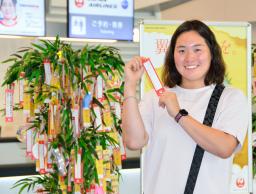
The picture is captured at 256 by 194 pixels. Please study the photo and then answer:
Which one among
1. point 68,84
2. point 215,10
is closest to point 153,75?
point 68,84

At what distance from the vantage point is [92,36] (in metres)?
5.37

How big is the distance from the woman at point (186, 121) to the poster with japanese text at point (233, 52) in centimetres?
122

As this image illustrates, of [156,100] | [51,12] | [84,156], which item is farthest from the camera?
[51,12]

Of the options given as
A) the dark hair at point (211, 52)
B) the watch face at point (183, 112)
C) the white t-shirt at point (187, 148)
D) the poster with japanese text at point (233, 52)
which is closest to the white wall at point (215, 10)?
the poster with japanese text at point (233, 52)

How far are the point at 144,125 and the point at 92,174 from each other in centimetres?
141

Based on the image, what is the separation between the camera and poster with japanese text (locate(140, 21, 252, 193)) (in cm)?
284

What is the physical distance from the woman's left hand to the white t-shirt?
0.08 m

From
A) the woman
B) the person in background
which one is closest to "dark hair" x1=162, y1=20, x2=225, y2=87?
the woman

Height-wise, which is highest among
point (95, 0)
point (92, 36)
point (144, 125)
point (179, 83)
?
point (95, 0)

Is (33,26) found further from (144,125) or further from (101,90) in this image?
(144,125)

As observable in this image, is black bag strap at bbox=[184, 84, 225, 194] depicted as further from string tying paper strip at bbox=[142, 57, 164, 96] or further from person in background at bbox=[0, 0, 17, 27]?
person in background at bbox=[0, 0, 17, 27]

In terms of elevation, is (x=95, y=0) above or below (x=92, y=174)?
above

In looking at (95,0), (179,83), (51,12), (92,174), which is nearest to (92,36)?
(95,0)

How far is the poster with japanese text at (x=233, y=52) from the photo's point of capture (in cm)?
284
